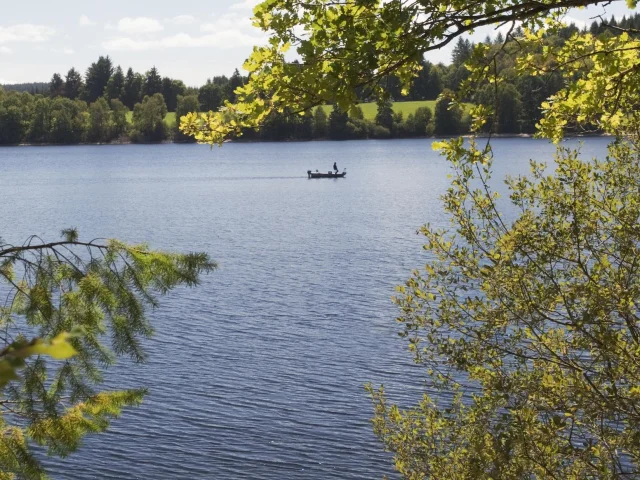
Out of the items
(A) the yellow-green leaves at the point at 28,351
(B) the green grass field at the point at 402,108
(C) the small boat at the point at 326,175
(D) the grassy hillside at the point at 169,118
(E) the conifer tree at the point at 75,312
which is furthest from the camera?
(D) the grassy hillside at the point at 169,118

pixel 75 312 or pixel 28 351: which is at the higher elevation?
pixel 28 351

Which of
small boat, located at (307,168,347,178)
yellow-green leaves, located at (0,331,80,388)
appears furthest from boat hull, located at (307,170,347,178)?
yellow-green leaves, located at (0,331,80,388)

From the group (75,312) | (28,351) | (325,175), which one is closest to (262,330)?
(75,312)

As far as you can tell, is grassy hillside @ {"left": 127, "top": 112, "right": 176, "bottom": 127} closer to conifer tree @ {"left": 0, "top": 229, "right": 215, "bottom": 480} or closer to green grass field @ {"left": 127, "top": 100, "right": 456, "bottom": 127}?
green grass field @ {"left": 127, "top": 100, "right": 456, "bottom": 127}

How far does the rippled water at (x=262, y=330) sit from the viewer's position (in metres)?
17.5

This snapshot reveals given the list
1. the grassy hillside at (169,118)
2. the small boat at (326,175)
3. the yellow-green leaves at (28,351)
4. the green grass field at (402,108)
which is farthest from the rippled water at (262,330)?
the grassy hillside at (169,118)

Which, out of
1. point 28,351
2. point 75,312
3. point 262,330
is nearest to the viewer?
point 28,351

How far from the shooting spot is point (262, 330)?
25203mm

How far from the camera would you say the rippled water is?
57.4 ft

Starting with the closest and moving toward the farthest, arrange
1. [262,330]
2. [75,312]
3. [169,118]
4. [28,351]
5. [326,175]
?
[28,351] → [75,312] → [262,330] → [326,175] → [169,118]

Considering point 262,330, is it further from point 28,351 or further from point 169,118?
point 169,118

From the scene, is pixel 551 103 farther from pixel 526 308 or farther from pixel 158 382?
pixel 158 382

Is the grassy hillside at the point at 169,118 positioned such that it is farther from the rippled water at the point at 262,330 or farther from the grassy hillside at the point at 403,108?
the rippled water at the point at 262,330

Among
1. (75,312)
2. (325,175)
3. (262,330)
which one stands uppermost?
(75,312)
